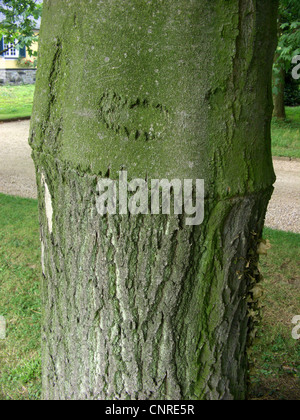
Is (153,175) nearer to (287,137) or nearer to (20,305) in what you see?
(20,305)

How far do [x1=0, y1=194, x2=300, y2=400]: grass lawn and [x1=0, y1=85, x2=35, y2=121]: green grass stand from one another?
11.3 meters

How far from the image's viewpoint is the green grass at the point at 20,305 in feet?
9.53

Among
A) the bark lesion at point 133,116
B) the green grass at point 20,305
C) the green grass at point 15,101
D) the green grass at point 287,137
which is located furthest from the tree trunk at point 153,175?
the green grass at point 15,101

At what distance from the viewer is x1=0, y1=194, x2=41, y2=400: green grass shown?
9.53 feet

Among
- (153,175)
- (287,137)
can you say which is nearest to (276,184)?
(287,137)

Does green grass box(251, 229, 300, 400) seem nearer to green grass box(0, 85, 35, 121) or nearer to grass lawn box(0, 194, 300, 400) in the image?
grass lawn box(0, 194, 300, 400)

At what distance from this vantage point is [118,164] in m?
1.58

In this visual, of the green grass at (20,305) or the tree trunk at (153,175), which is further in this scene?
→ the green grass at (20,305)

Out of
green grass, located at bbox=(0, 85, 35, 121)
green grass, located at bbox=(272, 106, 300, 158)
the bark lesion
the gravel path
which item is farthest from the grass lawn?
green grass, located at bbox=(0, 85, 35, 121)

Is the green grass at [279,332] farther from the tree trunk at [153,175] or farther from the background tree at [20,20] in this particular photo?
the background tree at [20,20]

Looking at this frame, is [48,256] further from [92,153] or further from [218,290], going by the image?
[218,290]

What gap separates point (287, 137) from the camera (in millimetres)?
11875

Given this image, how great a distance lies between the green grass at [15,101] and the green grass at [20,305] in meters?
10.7
